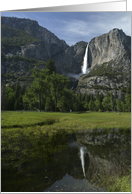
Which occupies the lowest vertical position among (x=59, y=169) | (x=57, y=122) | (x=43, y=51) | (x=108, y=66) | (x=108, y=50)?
(x=57, y=122)

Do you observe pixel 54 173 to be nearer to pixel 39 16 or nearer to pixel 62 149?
pixel 62 149

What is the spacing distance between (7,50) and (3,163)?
18911cm

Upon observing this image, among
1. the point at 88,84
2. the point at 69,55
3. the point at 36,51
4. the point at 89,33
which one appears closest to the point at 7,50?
the point at 36,51

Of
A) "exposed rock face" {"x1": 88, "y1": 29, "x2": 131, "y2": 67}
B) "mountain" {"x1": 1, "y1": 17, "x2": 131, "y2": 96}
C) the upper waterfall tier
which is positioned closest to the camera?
"mountain" {"x1": 1, "y1": 17, "x2": 131, "y2": 96}

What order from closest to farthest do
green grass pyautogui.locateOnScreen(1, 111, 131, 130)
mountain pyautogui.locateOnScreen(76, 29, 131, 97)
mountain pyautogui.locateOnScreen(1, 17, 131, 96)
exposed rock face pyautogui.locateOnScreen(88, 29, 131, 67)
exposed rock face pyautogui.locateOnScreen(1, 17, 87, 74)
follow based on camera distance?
green grass pyautogui.locateOnScreen(1, 111, 131, 130), mountain pyautogui.locateOnScreen(76, 29, 131, 97), mountain pyautogui.locateOnScreen(1, 17, 131, 96), exposed rock face pyautogui.locateOnScreen(88, 29, 131, 67), exposed rock face pyautogui.locateOnScreen(1, 17, 87, 74)

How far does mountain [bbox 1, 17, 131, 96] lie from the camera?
14638 centimetres

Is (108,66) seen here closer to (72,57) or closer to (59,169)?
(72,57)

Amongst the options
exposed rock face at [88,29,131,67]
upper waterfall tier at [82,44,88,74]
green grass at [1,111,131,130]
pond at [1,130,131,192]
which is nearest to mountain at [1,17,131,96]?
exposed rock face at [88,29,131,67]

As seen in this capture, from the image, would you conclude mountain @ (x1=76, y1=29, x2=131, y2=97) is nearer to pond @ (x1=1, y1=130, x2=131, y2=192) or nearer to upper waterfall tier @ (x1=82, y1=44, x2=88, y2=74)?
upper waterfall tier @ (x1=82, y1=44, x2=88, y2=74)

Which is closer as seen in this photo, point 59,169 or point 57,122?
point 59,169

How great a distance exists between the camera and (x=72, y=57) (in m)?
167

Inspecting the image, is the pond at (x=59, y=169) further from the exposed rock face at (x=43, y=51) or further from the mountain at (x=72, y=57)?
the exposed rock face at (x=43, y=51)

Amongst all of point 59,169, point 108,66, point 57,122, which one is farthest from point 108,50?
point 59,169

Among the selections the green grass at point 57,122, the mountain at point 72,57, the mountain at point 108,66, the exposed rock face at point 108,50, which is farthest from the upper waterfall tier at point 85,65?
the green grass at point 57,122
